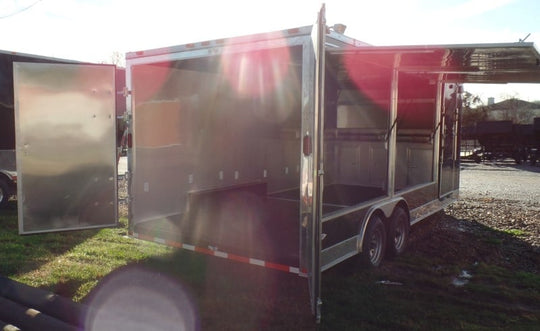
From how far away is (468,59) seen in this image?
4.44 m

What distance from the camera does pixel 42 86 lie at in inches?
186

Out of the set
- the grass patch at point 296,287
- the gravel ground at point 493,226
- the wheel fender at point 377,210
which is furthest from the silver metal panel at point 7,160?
the wheel fender at point 377,210

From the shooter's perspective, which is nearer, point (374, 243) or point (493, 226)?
point (374, 243)

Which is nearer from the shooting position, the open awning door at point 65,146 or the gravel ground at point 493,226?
the open awning door at point 65,146

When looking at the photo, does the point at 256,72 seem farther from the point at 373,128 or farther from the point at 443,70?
the point at 443,70

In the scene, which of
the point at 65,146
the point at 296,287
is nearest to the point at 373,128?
the point at 296,287

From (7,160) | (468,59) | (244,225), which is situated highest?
(468,59)

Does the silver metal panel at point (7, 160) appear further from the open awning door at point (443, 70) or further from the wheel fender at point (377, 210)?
the wheel fender at point (377, 210)

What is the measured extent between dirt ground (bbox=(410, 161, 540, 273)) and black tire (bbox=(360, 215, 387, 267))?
926mm

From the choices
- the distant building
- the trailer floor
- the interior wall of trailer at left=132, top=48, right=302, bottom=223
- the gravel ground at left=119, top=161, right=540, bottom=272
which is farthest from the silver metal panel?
the distant building

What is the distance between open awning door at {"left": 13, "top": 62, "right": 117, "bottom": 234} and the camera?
15.4 ft

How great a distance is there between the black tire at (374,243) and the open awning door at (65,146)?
2696mm

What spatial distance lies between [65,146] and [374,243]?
11.1 feet

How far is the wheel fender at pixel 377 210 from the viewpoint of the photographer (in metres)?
4.48
